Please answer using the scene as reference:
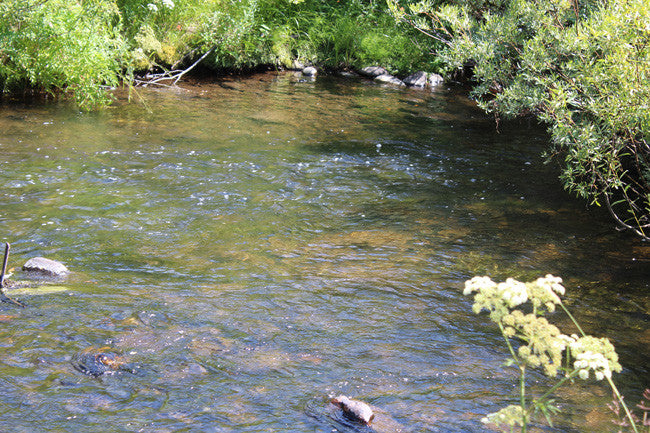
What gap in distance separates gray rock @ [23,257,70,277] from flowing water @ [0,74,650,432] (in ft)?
0.54

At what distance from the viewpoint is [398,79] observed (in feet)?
57.6

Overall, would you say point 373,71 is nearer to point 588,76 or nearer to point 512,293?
point 588,76

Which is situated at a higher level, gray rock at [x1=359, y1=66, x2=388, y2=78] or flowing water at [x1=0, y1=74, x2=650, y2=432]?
gray rock at [x1=359, y1=66, x2=388, y2=78]

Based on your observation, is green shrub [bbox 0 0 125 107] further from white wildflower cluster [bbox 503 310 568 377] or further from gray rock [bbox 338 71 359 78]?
white wildflower cluster [bbox 503 310 568 377]

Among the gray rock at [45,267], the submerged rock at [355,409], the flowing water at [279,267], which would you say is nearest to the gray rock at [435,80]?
the flowing water at [279,267]

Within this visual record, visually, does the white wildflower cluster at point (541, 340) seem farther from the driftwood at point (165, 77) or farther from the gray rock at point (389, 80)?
the gray rock at point (389, 80)

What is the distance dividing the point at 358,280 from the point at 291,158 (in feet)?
14.4

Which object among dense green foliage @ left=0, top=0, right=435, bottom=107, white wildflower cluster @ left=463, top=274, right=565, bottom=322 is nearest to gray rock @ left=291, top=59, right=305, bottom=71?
dense green foliage @ left=0, top=0, right=435, bottom=107

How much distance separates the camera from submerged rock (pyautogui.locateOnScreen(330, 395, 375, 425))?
381 cm

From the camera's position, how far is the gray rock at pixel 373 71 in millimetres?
17859

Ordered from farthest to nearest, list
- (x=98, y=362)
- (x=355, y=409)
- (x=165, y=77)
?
(x=165, y=77), (x=98, y=362), (x=355, y=409)

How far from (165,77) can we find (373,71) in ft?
21.2

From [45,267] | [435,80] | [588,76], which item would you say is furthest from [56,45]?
[435,80]

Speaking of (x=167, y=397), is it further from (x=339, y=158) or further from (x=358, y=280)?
(x=339, y=158)
